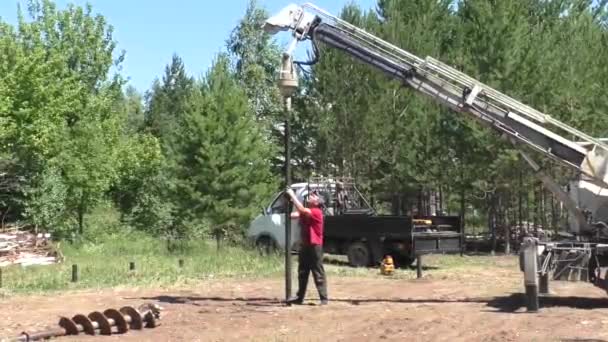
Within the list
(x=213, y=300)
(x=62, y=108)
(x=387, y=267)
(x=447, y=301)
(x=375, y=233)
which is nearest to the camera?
(x=447, y=301)

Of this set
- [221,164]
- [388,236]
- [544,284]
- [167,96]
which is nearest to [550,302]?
[544,284]

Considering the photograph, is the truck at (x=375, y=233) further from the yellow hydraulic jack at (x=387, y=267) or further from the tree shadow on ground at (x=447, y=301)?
the tree shadow on ground at (x=447, y=301)

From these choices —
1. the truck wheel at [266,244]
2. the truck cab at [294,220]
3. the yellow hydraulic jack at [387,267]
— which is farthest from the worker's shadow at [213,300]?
the truck wheel at [266,244]

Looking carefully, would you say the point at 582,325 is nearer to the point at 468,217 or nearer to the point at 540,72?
the point at 540,72

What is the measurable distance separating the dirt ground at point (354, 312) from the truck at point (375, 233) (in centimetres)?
270

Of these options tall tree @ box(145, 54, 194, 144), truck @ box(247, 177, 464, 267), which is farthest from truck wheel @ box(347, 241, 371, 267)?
tall tree @ box(145, 54, 194, 144)

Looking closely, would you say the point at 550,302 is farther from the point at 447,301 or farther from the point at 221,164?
the point at 221,164

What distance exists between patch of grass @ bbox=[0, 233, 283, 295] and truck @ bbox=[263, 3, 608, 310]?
5681 millimetres

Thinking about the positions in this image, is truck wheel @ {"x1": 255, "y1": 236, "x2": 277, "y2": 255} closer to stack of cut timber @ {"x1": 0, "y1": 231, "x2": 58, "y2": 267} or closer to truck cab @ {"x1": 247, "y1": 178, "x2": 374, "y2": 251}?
truck cab @ {"x1": 247, "y1": 178, "x2": 374, "y2": 251}

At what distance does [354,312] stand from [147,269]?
329 inches

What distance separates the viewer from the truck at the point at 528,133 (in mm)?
13586

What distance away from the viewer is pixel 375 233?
21375 mm

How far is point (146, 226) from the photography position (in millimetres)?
39062

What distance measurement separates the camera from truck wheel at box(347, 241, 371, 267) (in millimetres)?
21688
